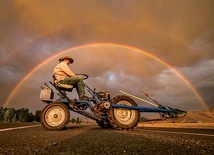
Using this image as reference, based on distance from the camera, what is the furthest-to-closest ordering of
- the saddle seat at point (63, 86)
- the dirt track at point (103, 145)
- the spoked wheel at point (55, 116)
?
the saddle seat at point (63, 86) < the spoked wheel at point (55, 116) < the dirt track at point (103, 145)

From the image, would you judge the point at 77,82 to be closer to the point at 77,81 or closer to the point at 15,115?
the point at 77,81

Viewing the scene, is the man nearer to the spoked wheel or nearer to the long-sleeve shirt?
the long-sleeve shirt

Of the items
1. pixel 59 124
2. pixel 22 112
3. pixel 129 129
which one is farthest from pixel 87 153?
pixel 22 112

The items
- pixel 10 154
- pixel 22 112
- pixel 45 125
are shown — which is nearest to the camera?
pixel 10 154

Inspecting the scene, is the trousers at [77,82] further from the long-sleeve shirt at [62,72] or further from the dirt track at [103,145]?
the dirt track at [103,145]

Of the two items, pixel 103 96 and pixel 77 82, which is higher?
pixel 77 82

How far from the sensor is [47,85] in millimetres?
5746

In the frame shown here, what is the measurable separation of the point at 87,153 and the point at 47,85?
429 centimetres

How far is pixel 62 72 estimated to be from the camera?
5.93 meters

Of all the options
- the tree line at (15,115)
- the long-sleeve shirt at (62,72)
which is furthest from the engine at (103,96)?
the tree line at (15,115)

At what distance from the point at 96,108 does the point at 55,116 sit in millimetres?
1230

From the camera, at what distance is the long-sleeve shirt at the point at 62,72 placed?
5875 mm

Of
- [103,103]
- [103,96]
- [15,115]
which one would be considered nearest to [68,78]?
[103,96]

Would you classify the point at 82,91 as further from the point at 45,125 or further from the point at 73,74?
the point at 45,125
